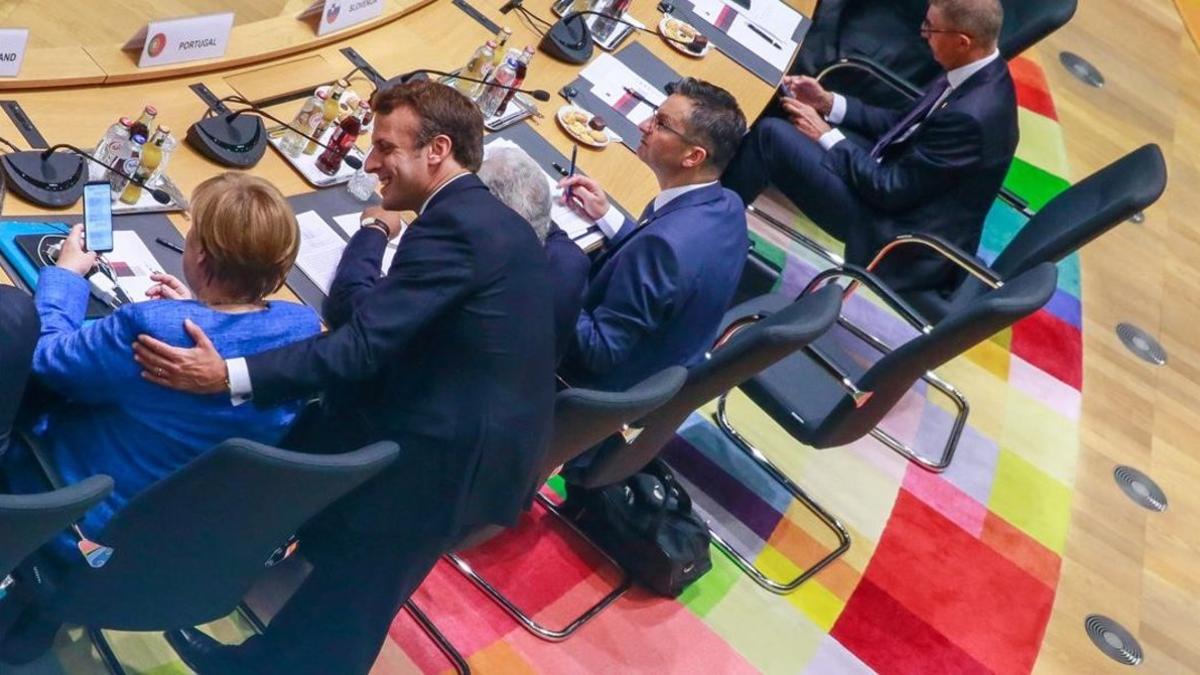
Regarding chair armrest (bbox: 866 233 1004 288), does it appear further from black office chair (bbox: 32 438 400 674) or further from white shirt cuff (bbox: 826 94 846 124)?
black office chair (bbox: 32 438 400 674)

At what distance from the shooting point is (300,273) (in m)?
3.16

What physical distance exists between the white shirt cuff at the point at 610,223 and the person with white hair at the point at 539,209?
43 centimetres

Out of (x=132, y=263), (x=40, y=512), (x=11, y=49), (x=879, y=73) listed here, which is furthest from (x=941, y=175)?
(x=40, y=512)

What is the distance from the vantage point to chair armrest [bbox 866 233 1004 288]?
4238 mm

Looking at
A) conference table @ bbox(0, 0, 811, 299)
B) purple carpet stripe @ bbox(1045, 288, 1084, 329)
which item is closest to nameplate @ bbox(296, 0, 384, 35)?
conference table @ bbox(0, 0, 811, 299)

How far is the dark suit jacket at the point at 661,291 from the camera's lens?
11.0ft

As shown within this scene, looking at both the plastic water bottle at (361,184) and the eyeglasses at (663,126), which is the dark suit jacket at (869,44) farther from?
the plastic water bottle at (361,184)

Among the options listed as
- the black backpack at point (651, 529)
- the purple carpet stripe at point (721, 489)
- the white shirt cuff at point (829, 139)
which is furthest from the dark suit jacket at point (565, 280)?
the white shirt cuff at point (829, 139)

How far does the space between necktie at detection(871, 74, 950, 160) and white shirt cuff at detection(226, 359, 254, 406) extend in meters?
2.65

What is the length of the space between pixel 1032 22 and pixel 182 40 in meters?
2.99

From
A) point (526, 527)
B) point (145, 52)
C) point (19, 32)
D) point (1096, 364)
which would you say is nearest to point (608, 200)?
point (526, 527)

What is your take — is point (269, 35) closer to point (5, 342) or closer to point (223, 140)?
point (223, 140)

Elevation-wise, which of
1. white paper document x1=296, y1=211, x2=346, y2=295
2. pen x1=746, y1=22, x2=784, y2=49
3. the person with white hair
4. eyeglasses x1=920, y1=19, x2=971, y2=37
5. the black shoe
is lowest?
the black shoe

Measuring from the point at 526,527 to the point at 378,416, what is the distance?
128cm
